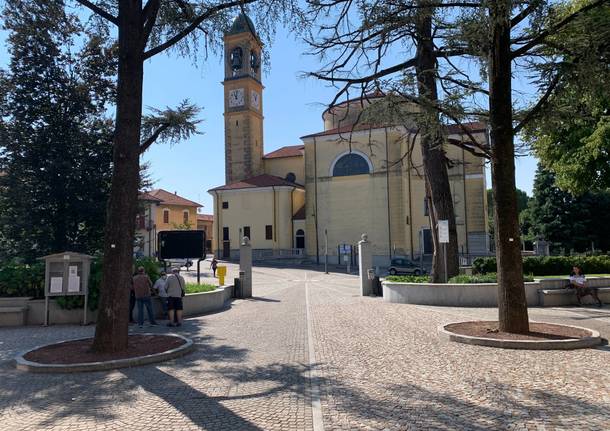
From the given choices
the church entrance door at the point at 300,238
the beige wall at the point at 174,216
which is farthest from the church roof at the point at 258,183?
the beige wall at the point at 174,216

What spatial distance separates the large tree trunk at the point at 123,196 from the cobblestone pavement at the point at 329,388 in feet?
4.54

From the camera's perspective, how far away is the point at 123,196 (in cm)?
984

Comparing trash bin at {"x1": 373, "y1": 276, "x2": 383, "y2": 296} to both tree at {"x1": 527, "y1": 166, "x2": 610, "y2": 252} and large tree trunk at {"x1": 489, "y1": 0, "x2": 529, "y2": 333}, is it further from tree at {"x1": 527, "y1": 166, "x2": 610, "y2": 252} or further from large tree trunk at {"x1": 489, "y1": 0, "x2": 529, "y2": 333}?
tree at {"x1": 527, "y1": 166, "x2": 610, "y2": 252}

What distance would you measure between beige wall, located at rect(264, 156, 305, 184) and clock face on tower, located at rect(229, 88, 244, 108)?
7.94 meters

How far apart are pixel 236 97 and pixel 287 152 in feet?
30.9

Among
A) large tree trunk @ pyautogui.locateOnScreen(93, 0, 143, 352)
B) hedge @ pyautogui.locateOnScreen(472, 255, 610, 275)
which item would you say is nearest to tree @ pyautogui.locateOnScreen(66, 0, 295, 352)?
large tree trunk @ pyautogui.locateOnScreen(93, 0, 143, 352)

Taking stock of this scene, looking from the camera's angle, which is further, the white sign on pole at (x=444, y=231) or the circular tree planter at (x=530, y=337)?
the white sign on pole at (x=444, y=231)

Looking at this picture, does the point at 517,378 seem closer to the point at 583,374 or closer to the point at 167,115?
the point at 583,374

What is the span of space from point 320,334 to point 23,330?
25.7 ft

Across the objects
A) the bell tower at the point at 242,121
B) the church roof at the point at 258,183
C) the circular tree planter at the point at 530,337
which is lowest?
the circular tree planter at the point at 530,337

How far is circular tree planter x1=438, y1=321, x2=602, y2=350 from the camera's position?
913 cm

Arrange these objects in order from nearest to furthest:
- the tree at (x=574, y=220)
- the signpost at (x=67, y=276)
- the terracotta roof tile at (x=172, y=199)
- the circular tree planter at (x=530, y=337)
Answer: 1. the circular tree planter at (x=530, y=337)
2. the signpost at (x=67, y=276)
3. the tree at (x=574, y=220)
4. the terracotta roof tile at (x=172, y=199)

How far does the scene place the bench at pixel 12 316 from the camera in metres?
13.7

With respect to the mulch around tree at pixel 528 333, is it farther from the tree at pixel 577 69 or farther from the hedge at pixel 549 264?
the hedge at pixel 549 264
